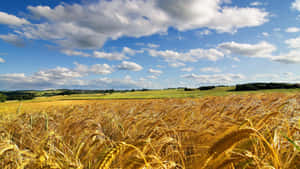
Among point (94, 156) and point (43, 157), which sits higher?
point (43, 157)

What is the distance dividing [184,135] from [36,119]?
160 inches

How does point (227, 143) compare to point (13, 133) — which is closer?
point (227, 143)

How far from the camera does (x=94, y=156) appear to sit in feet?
5.34

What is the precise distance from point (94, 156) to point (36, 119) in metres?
3.75

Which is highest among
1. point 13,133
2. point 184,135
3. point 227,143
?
point 227,143

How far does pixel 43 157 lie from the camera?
130cm

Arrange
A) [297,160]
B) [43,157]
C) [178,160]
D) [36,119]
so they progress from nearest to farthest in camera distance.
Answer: [43,157] < [297,160] < [178,160] < [36,119]

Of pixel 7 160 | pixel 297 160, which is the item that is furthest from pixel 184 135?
pixel 7 160

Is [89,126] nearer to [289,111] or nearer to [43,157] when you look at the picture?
[43,157]

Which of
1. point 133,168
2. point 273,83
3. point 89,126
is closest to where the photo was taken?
point 133,168

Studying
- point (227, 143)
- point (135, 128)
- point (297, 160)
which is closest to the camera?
point (227, 143)

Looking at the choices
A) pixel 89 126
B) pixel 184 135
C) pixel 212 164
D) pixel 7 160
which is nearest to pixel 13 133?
pixel 89 126

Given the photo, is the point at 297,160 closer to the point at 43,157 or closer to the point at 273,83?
the point at 43,157

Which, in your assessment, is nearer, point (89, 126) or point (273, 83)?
point (89, 126)
